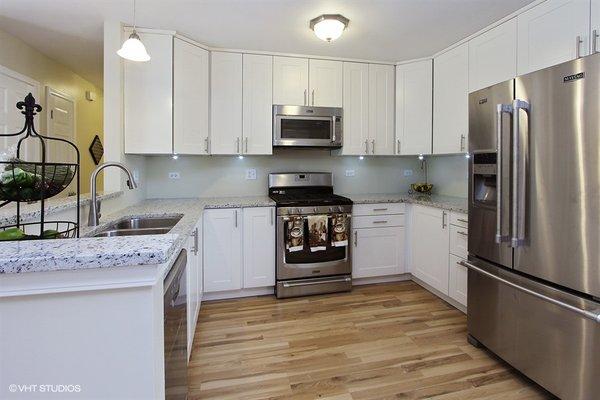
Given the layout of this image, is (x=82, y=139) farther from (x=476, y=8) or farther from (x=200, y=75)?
(x=476, y=8)

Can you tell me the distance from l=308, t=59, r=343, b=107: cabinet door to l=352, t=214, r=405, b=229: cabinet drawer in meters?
1.18

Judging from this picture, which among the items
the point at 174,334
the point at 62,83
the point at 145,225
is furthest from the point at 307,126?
the point at 62,83

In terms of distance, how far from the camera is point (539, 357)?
1.72 metres

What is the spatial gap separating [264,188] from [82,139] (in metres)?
2.71

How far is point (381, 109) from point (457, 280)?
185cm

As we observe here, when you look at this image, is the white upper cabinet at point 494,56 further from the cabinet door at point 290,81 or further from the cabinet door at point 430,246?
the cabinet door at point 290,81

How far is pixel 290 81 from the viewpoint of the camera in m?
3.24

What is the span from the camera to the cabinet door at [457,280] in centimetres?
262

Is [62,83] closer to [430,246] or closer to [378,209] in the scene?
[378,209]

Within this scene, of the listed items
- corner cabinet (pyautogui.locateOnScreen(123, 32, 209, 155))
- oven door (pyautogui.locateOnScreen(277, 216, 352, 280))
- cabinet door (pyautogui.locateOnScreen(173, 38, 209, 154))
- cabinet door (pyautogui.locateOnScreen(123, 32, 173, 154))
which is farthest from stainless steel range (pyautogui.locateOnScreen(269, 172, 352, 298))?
cabinet door (pyautogui.locateOnScreen(123, 32, 173, 154))

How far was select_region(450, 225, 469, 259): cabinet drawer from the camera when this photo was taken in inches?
102

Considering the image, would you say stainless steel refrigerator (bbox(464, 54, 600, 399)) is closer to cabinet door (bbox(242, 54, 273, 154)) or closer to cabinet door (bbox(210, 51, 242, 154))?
cabinet door (bbox(242, 54, 273, 154))

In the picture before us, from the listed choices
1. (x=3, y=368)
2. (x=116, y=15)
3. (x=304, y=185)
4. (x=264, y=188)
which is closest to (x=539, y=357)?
(x=3, y=368)

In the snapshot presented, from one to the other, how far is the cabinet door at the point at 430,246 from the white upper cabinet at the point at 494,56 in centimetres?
111
